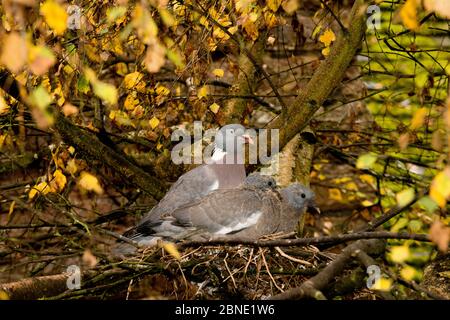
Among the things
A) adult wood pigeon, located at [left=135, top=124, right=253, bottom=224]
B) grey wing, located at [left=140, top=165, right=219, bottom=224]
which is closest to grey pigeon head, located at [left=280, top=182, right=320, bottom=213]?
adult wood pigeon, located at [left=135, top=124, right=253, bottom=224]

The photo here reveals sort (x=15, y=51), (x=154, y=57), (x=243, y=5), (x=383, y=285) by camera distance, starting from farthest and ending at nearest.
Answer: (x=243, y=5) → (x=154, y=57) → (x=383, y=285) → (x=15, y=51)

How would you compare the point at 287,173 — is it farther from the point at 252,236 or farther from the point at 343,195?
the point at 343,195

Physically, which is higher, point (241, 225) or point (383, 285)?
point (241, 225)

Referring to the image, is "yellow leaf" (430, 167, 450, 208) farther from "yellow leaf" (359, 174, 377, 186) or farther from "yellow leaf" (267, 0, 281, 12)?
"yellow leaf" (359, 174, 377, 186)

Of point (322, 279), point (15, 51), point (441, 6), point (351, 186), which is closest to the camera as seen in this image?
point (15, 51)

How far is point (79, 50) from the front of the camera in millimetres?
4105

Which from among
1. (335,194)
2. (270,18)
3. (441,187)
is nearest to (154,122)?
(270,18)

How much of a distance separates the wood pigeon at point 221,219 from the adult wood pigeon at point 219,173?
220 millimetres

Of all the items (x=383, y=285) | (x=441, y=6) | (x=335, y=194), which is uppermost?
(x=441, y=6)

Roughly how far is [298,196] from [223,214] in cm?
61

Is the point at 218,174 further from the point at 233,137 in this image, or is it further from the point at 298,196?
the point at 298,196

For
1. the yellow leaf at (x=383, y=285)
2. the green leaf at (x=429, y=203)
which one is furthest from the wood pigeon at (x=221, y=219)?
the green leaf at (x=429, y=203)

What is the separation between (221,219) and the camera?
4.84m

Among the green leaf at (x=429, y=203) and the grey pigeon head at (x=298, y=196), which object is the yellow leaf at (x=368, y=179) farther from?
the green leaf at (x=429, y=203)
